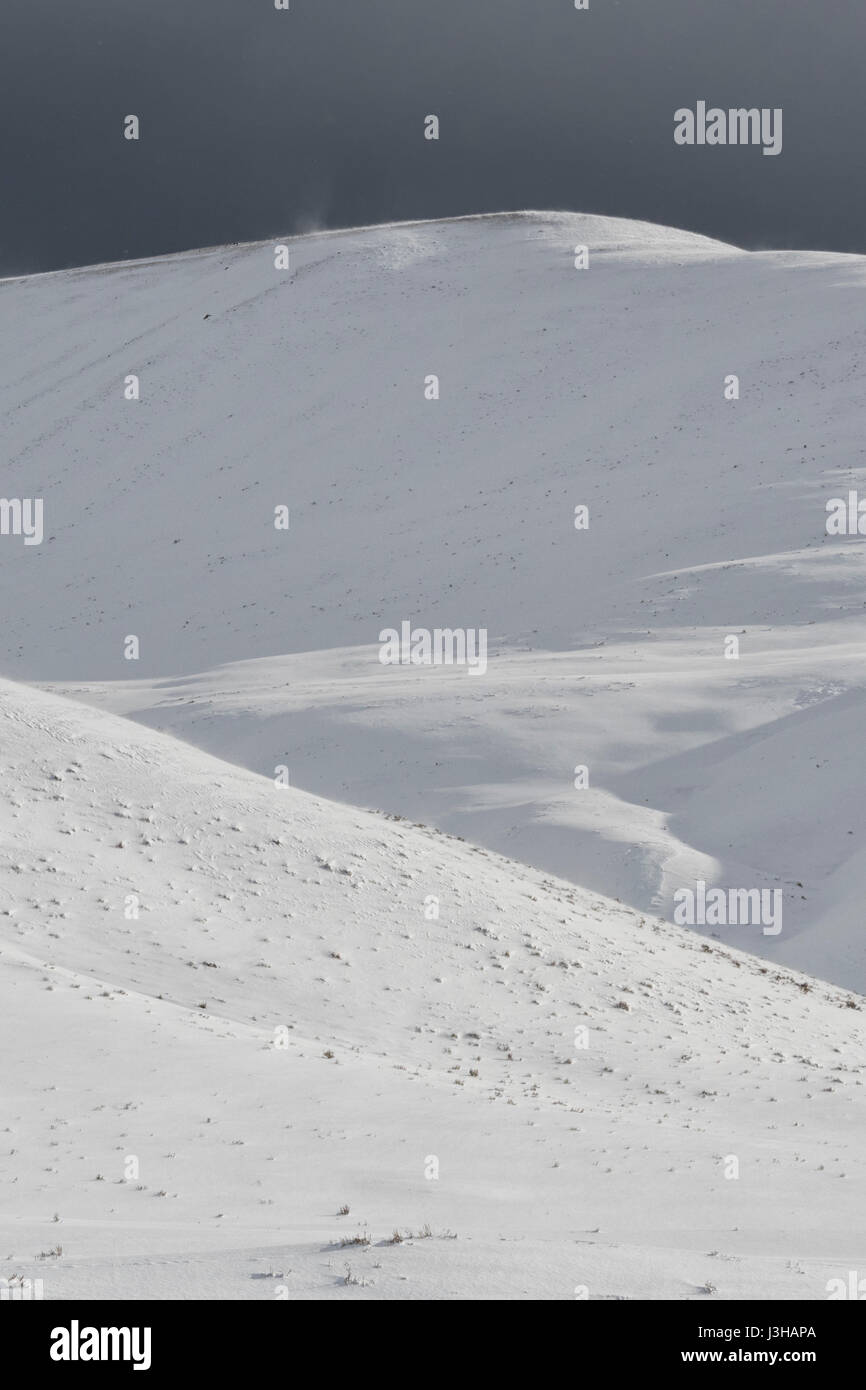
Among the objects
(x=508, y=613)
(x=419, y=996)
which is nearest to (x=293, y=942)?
(x=419, y=996)

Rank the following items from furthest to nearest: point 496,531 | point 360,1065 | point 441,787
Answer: point 496,531 < point 441,787 < point 360,1065

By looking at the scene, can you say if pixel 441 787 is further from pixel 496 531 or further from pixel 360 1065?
pixel 496 531

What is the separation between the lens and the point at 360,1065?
13242mm

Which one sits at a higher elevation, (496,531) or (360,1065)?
(496,531)

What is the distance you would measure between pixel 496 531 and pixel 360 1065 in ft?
116

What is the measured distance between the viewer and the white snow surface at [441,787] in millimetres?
10023

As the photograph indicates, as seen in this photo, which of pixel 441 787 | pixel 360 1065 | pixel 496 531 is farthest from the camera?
pixel 496 531

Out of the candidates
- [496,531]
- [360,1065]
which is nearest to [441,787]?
[360,1065]

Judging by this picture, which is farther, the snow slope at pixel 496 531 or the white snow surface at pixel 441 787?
the snow slope at pixel 496 531

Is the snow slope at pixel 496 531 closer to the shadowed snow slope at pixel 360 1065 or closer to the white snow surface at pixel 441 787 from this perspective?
the white snow surface at pixel 441 787

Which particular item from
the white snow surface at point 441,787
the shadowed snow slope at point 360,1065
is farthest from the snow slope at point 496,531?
the shadowed snow slope at point 360,1065

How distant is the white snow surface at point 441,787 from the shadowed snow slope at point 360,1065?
63mm

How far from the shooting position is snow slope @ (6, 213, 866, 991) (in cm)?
2777

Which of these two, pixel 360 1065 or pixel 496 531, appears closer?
pixel 360 1065
